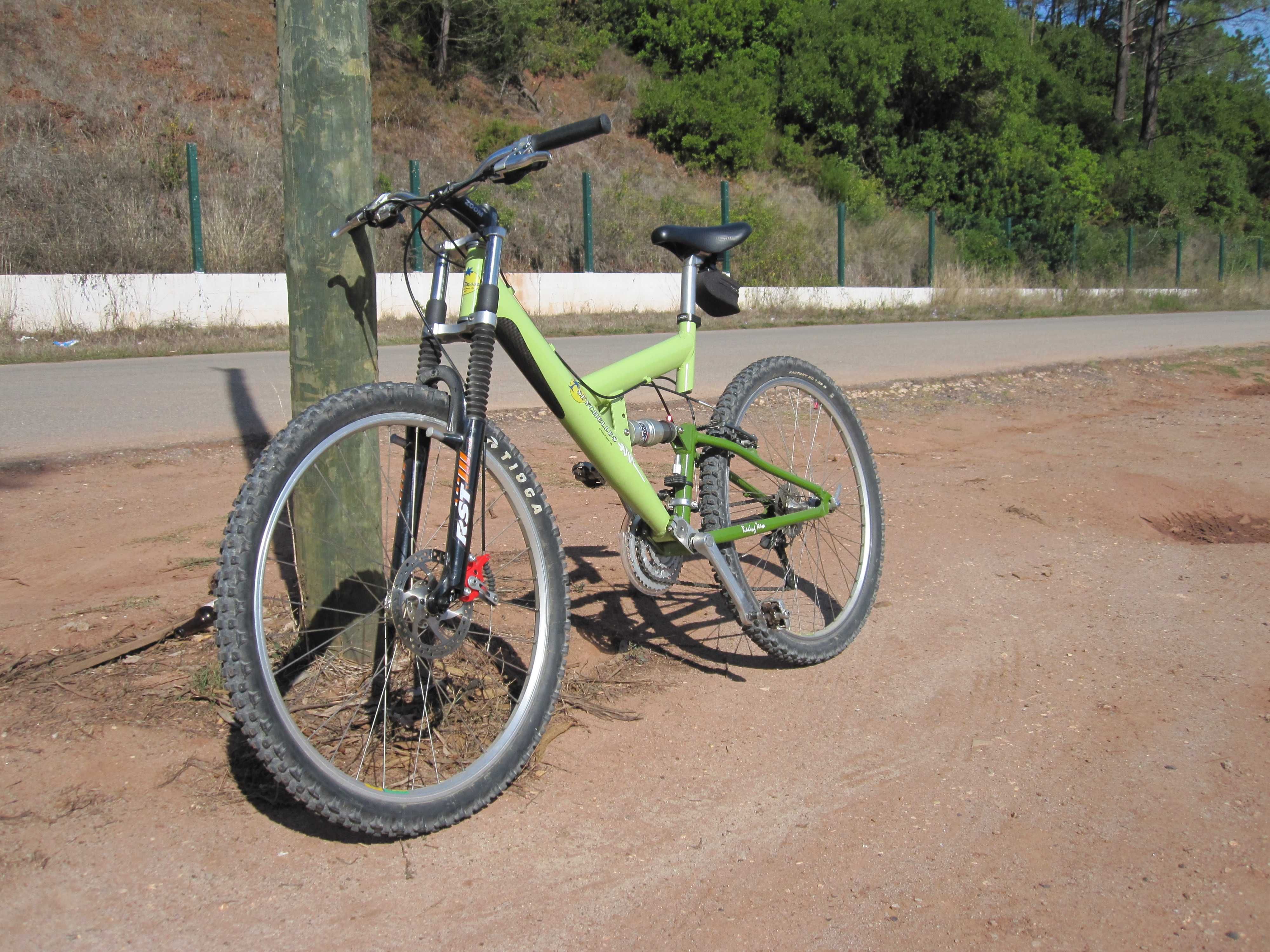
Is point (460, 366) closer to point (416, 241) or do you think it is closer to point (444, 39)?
point (416, 241)

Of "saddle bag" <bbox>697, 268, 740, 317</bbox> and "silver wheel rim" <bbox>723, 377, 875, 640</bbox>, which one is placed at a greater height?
"saddle bag" <bbox>697, 268, 740, 317</bbox>

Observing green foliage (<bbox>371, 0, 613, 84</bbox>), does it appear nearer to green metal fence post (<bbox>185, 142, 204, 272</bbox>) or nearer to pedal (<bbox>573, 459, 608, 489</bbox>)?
green metal fence post (<bbox>185, 142, 204, 272</bbox>)

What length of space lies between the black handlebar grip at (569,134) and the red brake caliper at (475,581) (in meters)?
0.94

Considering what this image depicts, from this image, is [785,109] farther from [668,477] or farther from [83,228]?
[668,477]

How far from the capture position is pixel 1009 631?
390cm

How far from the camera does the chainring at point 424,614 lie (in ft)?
7.85

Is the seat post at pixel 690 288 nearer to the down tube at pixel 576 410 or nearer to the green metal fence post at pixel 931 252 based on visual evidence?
the down tube at pixel 576 410

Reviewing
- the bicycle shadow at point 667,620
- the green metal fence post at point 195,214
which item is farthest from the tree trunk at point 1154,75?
the bicycle shadow at point 667,620

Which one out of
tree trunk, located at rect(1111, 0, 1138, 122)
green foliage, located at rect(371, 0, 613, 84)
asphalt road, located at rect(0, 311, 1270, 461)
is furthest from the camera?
tree trunk, located at rect(1111, 0, 1138, 122)

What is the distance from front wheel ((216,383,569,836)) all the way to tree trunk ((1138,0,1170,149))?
53.1 m

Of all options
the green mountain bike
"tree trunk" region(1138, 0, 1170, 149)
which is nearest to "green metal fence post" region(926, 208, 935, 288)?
the green mountain bike

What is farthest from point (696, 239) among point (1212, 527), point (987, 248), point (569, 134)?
point (987, 248)

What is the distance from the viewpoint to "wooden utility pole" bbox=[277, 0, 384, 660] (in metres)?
3.02

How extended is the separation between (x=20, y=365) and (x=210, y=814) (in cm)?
898
